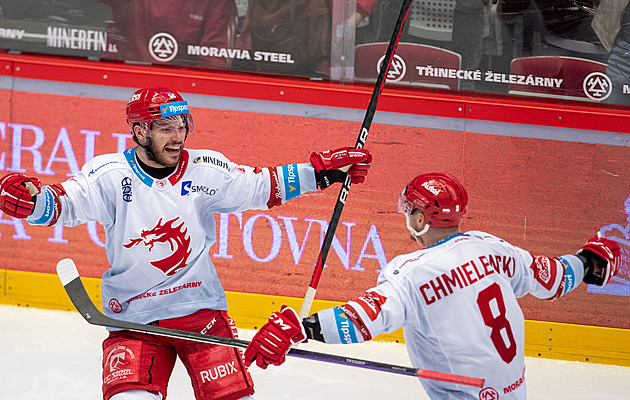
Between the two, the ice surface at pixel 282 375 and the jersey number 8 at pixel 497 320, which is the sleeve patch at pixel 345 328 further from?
the ice surface at pixel 282 375

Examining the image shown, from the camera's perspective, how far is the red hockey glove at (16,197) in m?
2.79

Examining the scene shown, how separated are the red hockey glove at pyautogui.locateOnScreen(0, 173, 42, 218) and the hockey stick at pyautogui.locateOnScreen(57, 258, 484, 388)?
22 cm

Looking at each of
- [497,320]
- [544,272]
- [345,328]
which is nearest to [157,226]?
[345,328]

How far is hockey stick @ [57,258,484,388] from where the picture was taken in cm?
237

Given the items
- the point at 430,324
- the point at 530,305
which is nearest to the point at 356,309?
the point at 430,324

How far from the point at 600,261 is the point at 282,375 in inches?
71.4

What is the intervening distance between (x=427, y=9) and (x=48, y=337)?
263 cm

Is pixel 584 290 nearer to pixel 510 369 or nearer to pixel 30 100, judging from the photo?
pixel 510 369

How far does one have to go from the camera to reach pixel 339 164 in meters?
3.08

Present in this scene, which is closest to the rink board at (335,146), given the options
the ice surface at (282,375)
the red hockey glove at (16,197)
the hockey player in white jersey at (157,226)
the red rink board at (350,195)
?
the red rink board at (350,195)

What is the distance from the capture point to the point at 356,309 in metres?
2.36

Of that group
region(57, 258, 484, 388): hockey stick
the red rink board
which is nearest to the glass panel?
the red rink board

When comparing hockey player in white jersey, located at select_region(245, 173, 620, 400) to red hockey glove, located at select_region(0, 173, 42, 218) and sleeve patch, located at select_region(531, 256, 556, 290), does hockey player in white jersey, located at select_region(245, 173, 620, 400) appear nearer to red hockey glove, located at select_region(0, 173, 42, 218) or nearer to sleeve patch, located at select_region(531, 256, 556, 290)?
sleeve patch, located at select_region(531, 256, 556, 290)

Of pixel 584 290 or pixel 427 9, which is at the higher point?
pixel 427 9
